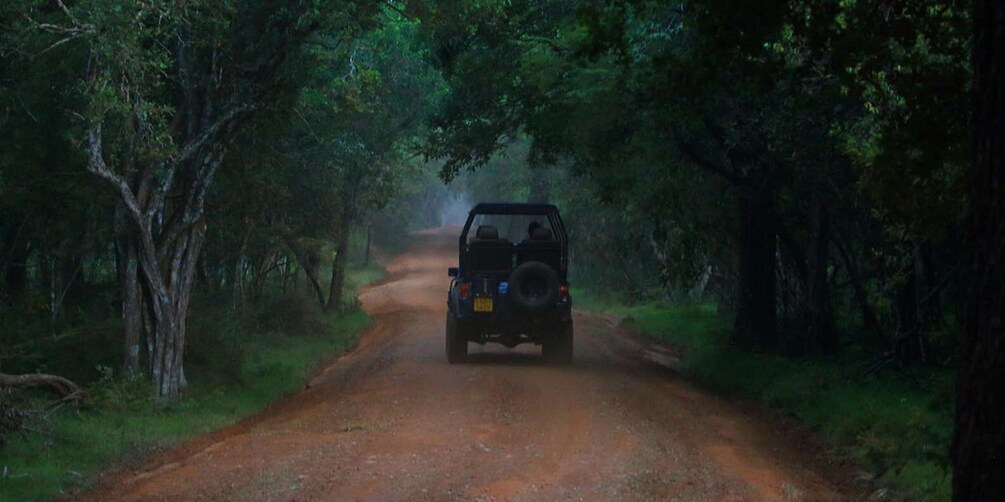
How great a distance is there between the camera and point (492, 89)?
73.8ft

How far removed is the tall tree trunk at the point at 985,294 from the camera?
566cm

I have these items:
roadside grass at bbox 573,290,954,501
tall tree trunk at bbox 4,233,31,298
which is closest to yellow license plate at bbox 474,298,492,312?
roadside grass at bbox 573,290,954,501

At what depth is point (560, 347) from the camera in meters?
22.0

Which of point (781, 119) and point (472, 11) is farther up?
point (472, 11)

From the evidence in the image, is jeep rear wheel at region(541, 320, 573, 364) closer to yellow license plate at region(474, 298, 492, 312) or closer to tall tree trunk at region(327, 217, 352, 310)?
yellow license plate at region(474, 298, 492, 312)

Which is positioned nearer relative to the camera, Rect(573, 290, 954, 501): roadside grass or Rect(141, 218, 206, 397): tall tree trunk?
Rect(573, 290, 954, 501): roadside grass

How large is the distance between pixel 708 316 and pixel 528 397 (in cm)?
1791

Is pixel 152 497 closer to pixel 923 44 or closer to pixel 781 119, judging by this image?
pixel 923 44

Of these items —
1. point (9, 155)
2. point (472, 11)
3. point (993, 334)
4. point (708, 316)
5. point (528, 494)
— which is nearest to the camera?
point (993, 334)

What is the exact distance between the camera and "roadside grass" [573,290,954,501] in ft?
36.6

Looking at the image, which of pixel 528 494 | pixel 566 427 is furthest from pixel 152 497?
pixel 566 427

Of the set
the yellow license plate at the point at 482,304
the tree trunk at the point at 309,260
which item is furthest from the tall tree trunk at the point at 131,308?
the tree trunk at the point at 309,260

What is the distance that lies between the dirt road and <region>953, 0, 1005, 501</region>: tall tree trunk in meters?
4.46

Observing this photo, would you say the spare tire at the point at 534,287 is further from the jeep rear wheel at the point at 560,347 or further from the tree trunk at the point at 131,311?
the tree trunk at the point at 131,311
